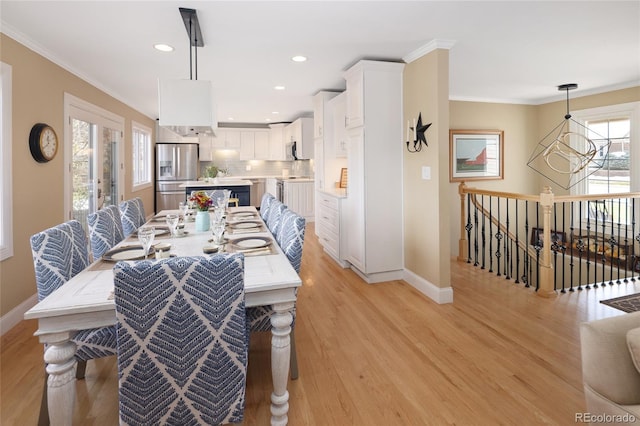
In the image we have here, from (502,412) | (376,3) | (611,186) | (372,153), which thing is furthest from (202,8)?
(611,186)

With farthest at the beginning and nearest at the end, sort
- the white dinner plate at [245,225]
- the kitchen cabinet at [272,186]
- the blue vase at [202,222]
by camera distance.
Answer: the kitchen cabinet at [272,186] → the white dinner plate at [245,225] → the blue vase at [202,222]

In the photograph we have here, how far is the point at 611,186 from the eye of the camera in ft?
17.1

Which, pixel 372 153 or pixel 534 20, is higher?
pixel 534 20

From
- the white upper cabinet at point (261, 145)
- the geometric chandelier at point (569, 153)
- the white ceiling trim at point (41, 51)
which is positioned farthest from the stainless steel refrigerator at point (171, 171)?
the geometric chandelier at point (569, 153)

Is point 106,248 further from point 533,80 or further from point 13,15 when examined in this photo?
point 533,80

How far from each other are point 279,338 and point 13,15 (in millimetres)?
3048

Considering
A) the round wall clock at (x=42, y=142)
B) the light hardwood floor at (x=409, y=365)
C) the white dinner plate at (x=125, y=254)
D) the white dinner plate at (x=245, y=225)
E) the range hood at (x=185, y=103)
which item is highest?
the range hood at (x=185, y=103)

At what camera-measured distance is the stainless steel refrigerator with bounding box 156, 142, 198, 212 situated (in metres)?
7.87

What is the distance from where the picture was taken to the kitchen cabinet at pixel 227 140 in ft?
28.3

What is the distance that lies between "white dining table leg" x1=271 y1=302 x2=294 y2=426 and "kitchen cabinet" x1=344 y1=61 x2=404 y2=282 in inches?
88.6

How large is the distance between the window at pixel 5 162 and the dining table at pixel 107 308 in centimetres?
131

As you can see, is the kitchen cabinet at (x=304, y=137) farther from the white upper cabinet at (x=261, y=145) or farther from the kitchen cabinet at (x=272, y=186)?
the white upper cabinet at (x=261, y=145)

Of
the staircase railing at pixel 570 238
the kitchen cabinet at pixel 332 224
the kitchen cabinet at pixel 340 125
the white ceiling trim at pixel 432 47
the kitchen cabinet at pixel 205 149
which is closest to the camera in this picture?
the white ceiling trim at pixel 432 47

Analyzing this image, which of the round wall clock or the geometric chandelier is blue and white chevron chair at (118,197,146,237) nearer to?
the round wall clock
